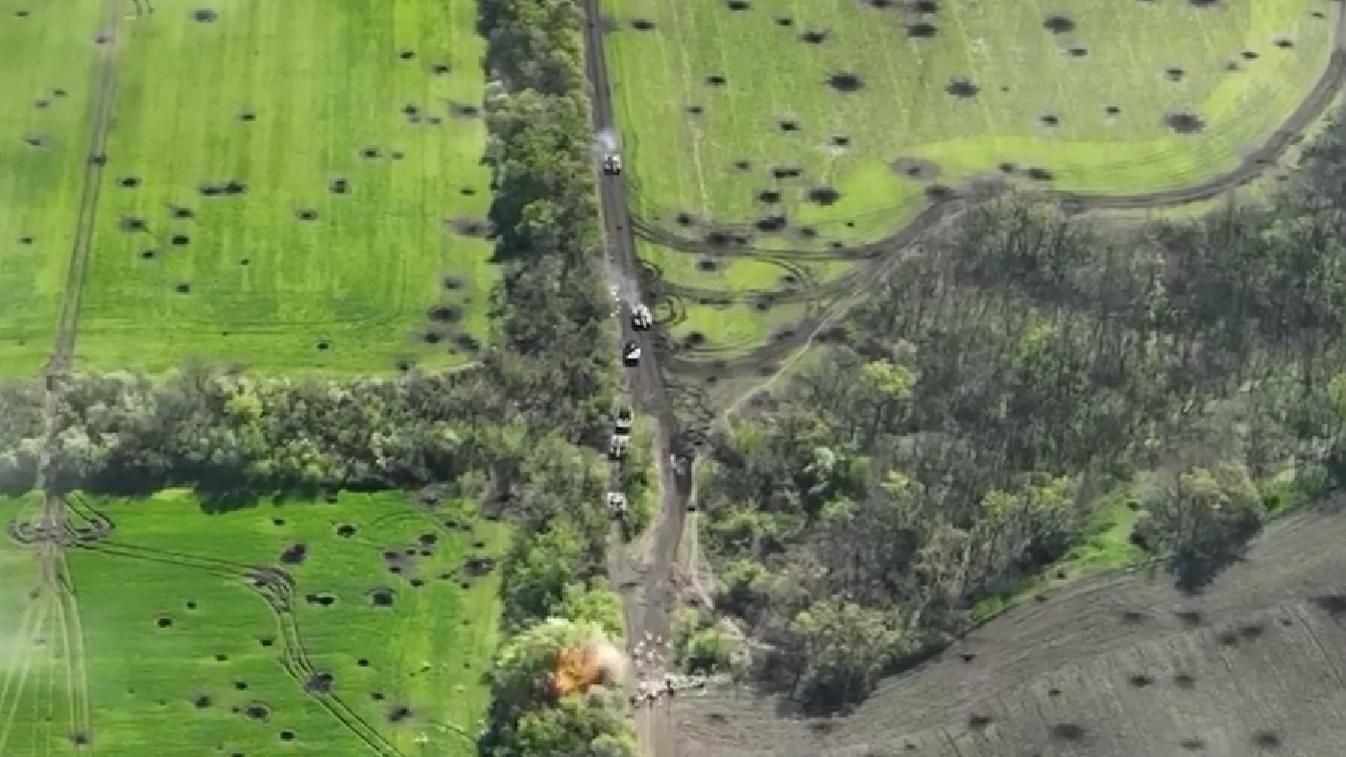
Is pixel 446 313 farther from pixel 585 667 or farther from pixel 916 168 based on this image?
pixel 916 168

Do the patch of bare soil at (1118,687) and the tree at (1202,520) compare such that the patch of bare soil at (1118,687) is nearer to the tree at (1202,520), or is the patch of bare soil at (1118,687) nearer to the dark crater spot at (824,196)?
the tree at (1202,520)

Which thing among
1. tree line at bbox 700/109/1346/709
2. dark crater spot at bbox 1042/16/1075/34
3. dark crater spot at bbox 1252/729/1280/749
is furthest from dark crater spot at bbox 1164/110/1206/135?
dark crater spot at bbox 1252/729/1280/749

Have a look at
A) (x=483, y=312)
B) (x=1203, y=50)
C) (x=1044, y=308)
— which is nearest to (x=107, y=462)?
(x=483, y=312)

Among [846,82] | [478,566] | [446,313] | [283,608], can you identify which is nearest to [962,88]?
[846,82]

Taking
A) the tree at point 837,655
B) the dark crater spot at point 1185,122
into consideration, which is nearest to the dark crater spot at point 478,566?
the tree at point 837,655

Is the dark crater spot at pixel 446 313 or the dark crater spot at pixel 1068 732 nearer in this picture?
the dark crater spot at pixel 1068 732

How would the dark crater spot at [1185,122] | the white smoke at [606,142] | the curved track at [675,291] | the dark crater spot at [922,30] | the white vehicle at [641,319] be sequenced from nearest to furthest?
the curved track at [675,291]
the white vehicle at [641,319]
the white smoke at [606,142]
the dark crater spot at [1185,122]
the dark crater spot at [922,30]

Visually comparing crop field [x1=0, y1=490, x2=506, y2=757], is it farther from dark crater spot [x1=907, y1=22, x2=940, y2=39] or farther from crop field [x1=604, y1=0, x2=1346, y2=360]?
dark crater spot [x1=907, y1=22, x2=940, y2=39]
